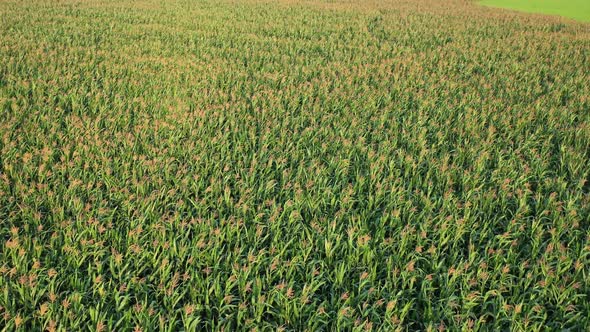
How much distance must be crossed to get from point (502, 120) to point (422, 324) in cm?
459

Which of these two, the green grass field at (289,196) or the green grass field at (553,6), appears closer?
the green grass field at (289,196)

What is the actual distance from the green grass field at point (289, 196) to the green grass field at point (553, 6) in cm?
1501

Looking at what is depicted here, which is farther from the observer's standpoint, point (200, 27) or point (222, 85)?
point (200, 27)

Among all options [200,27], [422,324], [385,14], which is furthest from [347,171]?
[385,14]

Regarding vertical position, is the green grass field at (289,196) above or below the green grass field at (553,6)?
below

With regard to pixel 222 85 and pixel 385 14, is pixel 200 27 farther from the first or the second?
pixel 385 14

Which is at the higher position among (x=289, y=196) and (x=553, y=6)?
(x=553, y=6)

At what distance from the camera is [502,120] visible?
260 inches

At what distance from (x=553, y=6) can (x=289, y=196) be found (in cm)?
2681

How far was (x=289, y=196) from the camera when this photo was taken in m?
4.22

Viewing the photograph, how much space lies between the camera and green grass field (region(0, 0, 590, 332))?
2959 mm

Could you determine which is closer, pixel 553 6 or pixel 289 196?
pixel 289 196

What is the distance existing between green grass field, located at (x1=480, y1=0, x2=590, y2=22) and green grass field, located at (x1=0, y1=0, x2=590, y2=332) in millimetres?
15015

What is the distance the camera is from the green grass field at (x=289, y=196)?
9.71 ft
